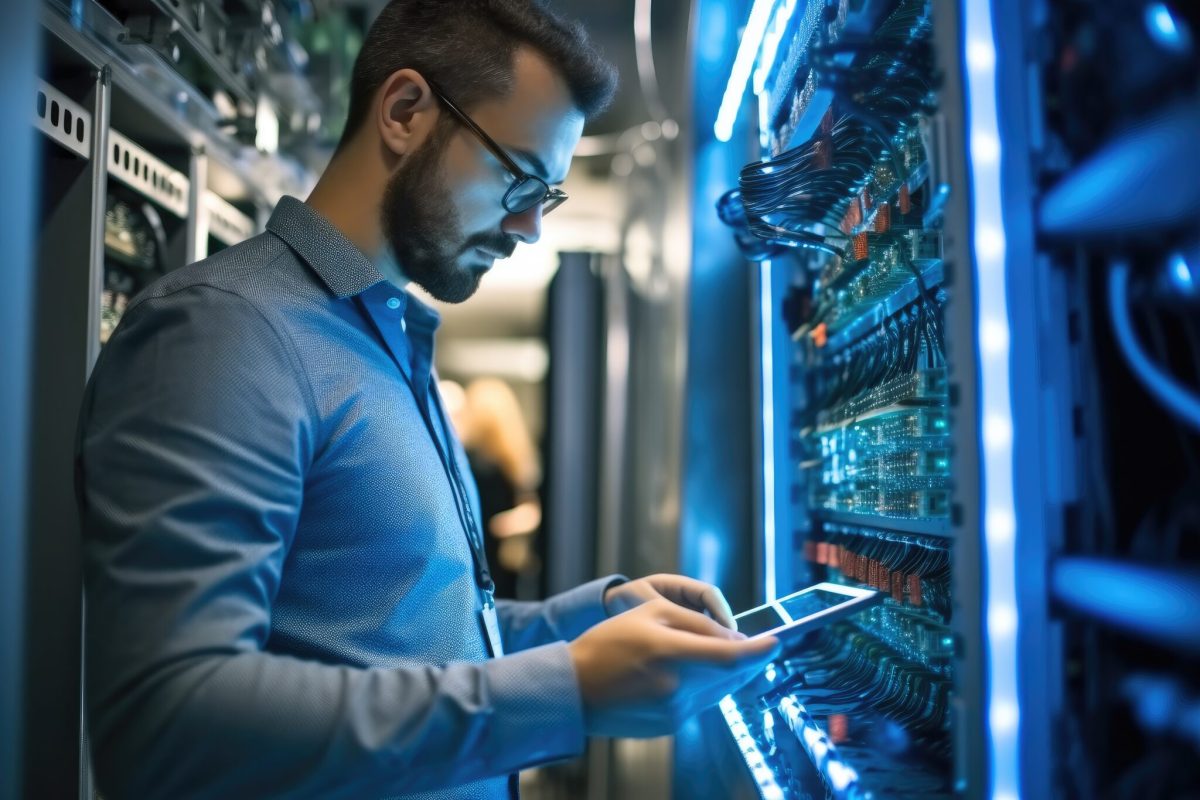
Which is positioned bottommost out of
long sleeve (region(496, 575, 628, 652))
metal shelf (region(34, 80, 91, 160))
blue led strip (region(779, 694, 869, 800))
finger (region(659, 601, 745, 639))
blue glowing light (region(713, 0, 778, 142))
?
blue led strip (region(779, 694, 869, 800))

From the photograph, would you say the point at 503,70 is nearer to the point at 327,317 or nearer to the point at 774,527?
the point at 327,317

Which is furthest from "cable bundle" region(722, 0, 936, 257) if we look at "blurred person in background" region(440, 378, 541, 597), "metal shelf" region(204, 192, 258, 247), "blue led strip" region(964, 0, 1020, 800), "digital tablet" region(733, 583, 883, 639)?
"blurred person in background" region(440, 378, 541, 597)

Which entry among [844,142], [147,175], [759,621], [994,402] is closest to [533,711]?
[759,621]

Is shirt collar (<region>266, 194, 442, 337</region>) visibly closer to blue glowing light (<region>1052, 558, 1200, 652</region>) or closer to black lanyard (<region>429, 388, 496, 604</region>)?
black lanyard (<region>429, 388, 496, 604</region>)

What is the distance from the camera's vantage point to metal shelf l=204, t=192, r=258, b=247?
213cm

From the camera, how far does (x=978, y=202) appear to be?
0.75 meters

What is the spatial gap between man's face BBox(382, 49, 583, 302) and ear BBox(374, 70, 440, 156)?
2 centimetres

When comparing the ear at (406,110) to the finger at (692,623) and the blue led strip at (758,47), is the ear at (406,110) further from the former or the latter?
the finger at (692,623)

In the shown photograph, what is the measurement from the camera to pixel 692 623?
88 cm

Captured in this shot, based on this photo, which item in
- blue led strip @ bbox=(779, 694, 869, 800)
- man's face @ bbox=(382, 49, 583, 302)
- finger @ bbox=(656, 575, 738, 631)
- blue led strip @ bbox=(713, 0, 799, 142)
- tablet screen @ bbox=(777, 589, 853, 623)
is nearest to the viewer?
blue led strip @ bbox=(779, 694, 869, 800)

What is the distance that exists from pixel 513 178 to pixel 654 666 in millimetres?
753

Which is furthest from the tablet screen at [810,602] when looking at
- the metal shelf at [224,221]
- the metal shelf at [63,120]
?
the metal shelf at [224,221]

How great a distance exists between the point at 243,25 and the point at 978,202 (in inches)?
72.3

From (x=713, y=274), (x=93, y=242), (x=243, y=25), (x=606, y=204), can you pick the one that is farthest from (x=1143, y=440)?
(x=606, y=204)
